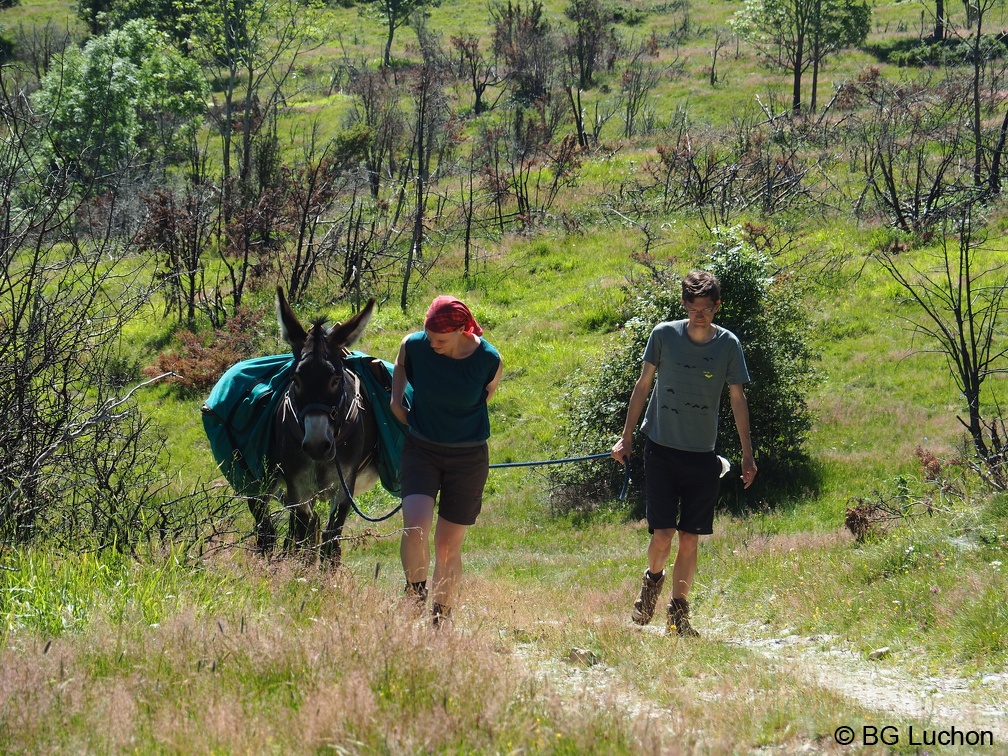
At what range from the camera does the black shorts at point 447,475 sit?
18.4ft

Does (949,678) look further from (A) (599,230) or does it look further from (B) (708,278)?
(A) (599,230)

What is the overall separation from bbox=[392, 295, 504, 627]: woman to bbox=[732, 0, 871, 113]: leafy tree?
3509 centimetres

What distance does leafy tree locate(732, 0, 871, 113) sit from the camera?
40.3 m

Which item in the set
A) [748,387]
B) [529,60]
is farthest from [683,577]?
[529,60]

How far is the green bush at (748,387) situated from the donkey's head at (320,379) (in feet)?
19.8

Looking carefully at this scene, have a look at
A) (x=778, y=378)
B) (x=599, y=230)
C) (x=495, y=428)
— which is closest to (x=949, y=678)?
(x=778, y=378)

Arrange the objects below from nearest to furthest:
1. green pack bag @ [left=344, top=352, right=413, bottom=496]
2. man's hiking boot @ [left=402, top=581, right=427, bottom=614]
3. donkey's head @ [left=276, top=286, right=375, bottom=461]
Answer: man's hiking boot @ [left=402, top=581, right=427, bottom=614]
donkey's head @ [left=276, top=286, right=375, bottom=461]
green pack bag @ [left=344, top=352, right=413, bottom=496]

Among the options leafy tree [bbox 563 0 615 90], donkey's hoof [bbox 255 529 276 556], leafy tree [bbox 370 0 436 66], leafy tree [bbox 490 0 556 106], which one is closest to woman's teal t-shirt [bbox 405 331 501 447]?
donkey's hoof [bbox 255 529 276 556]

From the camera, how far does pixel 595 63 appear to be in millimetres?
50781

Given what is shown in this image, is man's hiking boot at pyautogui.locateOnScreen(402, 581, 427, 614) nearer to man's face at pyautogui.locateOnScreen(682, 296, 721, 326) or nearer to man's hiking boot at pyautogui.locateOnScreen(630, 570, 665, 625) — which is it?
man's hiking boot at pyautogui.locateOnScreen(630, 570, 665, 625)

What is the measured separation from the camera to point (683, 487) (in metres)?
5.96

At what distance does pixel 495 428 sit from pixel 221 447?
316 inches

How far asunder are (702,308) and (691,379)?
0.44 m

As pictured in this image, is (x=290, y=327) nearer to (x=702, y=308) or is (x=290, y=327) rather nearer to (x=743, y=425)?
(x=702, y=308)
